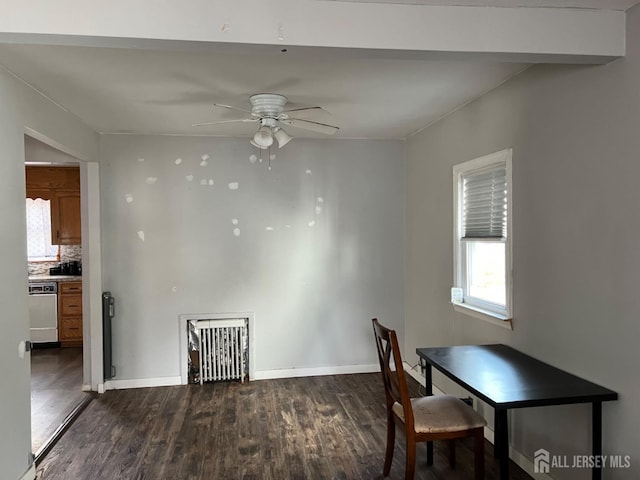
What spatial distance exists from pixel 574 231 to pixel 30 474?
137 inches

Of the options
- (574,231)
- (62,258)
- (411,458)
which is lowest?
(411,458)

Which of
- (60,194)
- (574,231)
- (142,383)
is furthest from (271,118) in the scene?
(60,194)

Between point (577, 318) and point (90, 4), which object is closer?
point (90, 4)

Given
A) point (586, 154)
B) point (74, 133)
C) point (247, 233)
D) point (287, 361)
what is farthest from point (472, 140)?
point (74, 133)

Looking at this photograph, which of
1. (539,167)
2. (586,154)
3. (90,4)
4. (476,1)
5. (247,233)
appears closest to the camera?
(90,4)

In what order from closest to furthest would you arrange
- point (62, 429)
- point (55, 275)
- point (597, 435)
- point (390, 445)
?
1. point (597, 435)
2. point (390, 445)
3. point (62, 429)
4. point (55, 275)

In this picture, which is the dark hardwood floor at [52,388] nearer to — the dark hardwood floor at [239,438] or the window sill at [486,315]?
the dark hardwood floor at [239,438]

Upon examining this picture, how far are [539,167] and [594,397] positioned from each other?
50.3 inches

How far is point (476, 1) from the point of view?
1.86m

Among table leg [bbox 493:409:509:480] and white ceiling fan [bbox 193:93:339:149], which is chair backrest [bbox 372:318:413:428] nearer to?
table leg [bbox 493:409:509:480]

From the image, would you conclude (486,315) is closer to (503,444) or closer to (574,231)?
(574,231)

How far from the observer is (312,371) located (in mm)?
4680

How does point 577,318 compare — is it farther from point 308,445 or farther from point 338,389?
point 338,389

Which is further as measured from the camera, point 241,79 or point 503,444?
point 241,79
